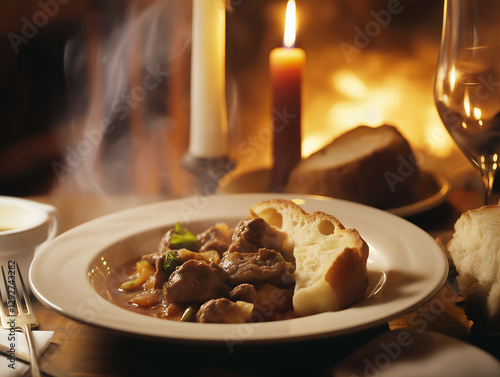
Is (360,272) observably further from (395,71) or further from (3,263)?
(395,71)

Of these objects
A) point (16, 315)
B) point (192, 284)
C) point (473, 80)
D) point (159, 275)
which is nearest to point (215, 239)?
point (159, 275)

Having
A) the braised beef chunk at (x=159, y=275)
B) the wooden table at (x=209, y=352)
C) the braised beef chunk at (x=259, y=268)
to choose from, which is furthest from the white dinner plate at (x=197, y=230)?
the braised beef chunk at (x=259, y=268)

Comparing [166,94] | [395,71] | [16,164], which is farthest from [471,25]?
[16,164]

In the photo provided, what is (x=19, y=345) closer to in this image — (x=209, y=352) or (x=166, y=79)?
(x=209, y=352)

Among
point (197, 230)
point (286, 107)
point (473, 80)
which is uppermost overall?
point (473, 80)

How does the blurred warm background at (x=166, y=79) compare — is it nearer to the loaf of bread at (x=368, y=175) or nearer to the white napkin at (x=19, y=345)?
the loaf of bread at (x=368, y=175)

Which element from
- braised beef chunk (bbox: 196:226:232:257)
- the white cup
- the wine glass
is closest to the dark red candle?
braised beef chunk (bbox: 196:226:232:257)
